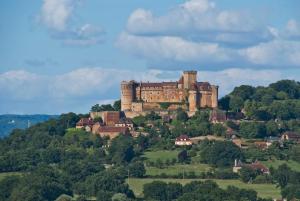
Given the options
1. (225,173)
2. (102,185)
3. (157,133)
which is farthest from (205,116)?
(102,185)

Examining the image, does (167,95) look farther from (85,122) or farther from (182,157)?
(182,157)

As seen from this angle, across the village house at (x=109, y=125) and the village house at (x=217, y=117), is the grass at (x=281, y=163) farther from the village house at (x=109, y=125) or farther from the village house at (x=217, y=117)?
the village house at (x=109, y=125)

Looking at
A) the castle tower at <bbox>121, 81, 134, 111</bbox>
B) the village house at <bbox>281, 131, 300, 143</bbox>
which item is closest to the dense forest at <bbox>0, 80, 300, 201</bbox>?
the village house at <bbox>281, 131, 300, 143</bbox>

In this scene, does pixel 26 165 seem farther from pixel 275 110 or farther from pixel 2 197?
pixel 275 110

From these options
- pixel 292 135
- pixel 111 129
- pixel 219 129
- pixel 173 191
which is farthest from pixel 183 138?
pixel 173 191

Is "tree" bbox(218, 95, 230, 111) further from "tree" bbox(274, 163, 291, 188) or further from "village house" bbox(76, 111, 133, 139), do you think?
"tree" bbox(274, 163, 291, 188)

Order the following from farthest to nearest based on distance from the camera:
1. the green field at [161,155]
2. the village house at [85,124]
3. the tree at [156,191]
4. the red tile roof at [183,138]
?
the village house at [85,124]
the red tile roof at [183,138]
the green field at [161,155]
the tree at [156,191]

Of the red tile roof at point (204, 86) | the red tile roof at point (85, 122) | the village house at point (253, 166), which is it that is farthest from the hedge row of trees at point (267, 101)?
the village house at point (253, 166)

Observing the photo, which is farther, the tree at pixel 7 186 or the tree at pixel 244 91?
the tree at pixel 244 91

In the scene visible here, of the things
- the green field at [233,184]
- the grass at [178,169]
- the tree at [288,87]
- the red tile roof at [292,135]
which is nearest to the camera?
the green field at [233,184]

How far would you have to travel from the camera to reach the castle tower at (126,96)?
121m

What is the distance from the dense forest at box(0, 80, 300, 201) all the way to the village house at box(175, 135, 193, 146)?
480 mm

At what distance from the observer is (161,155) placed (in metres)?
110

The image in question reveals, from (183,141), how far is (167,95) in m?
8.90
